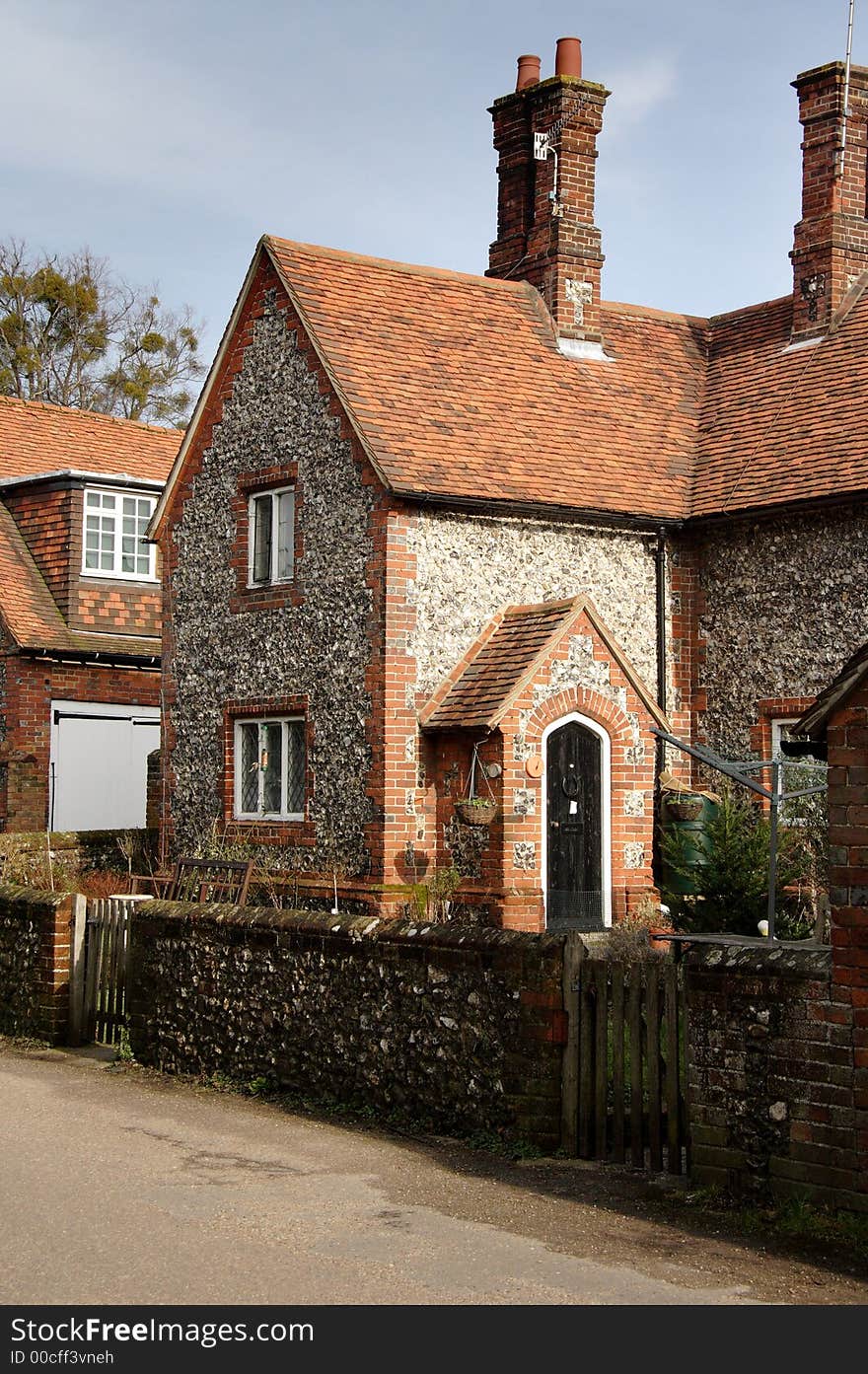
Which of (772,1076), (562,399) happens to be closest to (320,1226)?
(772,1076)

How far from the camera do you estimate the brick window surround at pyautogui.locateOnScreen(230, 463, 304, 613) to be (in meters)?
19.4

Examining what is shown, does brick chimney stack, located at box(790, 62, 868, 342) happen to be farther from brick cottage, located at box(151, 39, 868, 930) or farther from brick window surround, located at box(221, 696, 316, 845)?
brick window surround, located at box(221, 696, 316, 845)

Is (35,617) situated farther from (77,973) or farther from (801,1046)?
(801,1046)

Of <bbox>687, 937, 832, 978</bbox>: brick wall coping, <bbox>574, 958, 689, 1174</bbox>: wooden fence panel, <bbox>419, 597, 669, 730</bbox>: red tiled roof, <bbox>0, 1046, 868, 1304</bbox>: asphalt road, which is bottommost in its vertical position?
<bbox>0, 1046, 868, 1304</bbox>: asphalt road

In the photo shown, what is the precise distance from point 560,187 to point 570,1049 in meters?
15.7

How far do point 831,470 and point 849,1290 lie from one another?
13.2m

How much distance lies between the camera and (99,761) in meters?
26.3

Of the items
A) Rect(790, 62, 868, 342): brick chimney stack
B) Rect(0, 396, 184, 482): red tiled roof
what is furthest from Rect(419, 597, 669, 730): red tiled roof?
Rect(0, 396, 184, 482): red tiled roof

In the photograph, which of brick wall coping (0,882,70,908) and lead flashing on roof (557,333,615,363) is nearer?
brick wall coping (0,882,70,908)

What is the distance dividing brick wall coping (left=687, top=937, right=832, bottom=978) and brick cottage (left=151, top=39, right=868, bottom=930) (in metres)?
8.59

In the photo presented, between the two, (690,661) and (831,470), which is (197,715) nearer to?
(690,661)

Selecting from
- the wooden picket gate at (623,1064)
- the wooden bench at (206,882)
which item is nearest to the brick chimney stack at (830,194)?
the wooden bench at (206,882)

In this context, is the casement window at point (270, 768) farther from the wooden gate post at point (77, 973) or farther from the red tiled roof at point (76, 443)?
the red tiled roof at point (76, 443)

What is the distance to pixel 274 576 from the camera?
1986 cm
